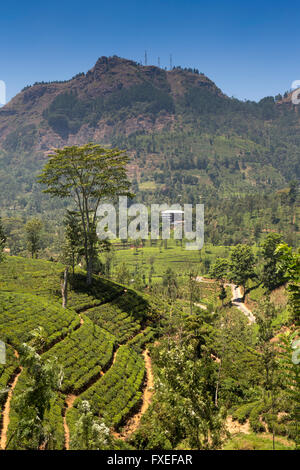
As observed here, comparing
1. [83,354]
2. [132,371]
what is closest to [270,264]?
[132,371]

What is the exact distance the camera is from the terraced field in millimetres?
21953

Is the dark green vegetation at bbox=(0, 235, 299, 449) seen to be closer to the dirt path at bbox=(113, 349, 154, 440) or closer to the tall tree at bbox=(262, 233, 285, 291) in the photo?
the dirt path at bbox=(113, 349, 154, 440)

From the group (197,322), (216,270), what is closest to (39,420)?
(197,322)

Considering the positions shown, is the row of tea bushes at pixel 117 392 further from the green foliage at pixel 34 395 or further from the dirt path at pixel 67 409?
the green foliage at pixel 34 395

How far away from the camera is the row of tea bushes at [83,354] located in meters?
25.1

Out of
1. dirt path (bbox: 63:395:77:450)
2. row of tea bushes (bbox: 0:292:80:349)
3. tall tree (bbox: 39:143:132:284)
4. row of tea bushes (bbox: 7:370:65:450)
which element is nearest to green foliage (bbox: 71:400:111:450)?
row of tea bushes (bbox: 7:370:65:450)

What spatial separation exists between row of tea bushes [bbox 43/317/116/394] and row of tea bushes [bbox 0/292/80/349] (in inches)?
48.0

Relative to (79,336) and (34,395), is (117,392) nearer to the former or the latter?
→ (79,336)

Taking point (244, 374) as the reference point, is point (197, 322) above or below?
above

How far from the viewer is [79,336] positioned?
31.0 m

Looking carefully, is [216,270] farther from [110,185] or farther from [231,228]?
[231,228]

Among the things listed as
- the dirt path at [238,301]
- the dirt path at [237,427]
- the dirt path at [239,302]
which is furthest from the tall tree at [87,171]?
the dirt path at [239,302]

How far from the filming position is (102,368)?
93.5 feet
